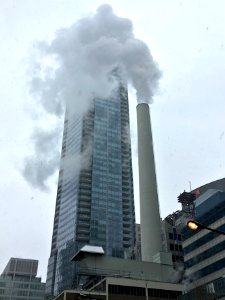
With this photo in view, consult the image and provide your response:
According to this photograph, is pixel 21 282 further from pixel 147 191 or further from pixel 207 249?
pixel 207 249

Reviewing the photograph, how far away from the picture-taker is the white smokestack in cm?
8531

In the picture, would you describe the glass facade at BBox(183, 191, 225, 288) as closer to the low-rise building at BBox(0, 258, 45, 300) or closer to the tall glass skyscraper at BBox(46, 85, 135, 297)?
the tall glass skyscraper at BBox(46, 85, 135, 297)

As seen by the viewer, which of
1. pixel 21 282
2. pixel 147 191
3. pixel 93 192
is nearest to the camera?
pixel 147 191

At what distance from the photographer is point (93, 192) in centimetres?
17312

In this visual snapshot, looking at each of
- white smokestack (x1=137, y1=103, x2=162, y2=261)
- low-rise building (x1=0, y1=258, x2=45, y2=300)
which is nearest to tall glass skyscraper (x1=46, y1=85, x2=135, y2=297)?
low-rise building (x1=0, y1=258, x2=45, y2=300)

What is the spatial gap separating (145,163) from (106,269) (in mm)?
25281

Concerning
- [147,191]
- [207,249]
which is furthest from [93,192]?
[207,249]

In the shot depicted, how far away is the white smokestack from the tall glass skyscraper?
67648mm

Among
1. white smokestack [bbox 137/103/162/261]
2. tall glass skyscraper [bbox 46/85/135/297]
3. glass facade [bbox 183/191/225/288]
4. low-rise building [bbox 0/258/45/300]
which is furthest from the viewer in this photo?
low-rise building [bbox 0/258/45/300]

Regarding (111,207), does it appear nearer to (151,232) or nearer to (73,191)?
(73,191)

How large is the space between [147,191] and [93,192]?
282ft

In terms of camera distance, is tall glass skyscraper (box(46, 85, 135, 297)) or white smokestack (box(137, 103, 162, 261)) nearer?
white smokestack (box(137, 103, 162, 261))

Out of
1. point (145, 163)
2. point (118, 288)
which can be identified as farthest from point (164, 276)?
point (145, 163)

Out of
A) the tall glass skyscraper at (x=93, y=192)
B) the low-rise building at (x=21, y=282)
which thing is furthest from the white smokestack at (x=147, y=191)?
the low-rise building at (x=21, y=282)
